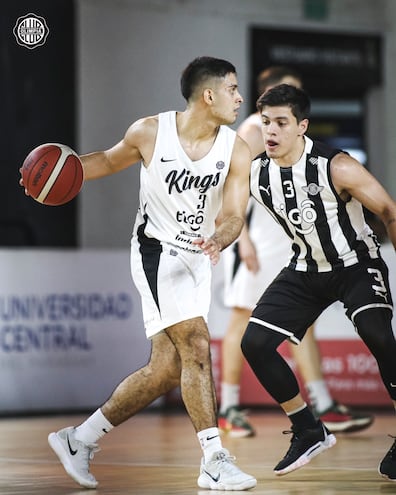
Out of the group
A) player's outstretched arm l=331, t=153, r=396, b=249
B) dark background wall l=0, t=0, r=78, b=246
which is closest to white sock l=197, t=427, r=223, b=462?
player's outstretched arm l=331, t=153, r=396, b=249

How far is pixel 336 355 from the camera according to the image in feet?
34.5

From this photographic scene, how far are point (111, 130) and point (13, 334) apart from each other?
352 cm

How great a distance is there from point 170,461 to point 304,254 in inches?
55.6

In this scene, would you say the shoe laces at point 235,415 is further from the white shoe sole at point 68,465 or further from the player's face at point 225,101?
the player's face at point 225,101

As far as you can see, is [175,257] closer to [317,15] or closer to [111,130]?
[111,130]

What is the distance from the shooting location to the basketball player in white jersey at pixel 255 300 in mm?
8531

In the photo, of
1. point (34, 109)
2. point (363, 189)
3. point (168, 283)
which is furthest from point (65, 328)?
point (363, 189)

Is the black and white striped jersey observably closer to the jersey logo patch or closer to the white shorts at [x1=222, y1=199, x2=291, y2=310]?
the jersey logo patch

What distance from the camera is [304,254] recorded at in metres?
6.35

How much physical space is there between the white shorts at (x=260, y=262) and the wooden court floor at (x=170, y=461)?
0.93 m

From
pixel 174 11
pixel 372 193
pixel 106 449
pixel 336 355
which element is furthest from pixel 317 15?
pixel 372 193

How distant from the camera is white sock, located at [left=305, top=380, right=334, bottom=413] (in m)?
8.69

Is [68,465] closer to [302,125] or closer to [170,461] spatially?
[170,461]

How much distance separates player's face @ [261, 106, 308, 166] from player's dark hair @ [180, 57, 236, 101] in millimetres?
293
